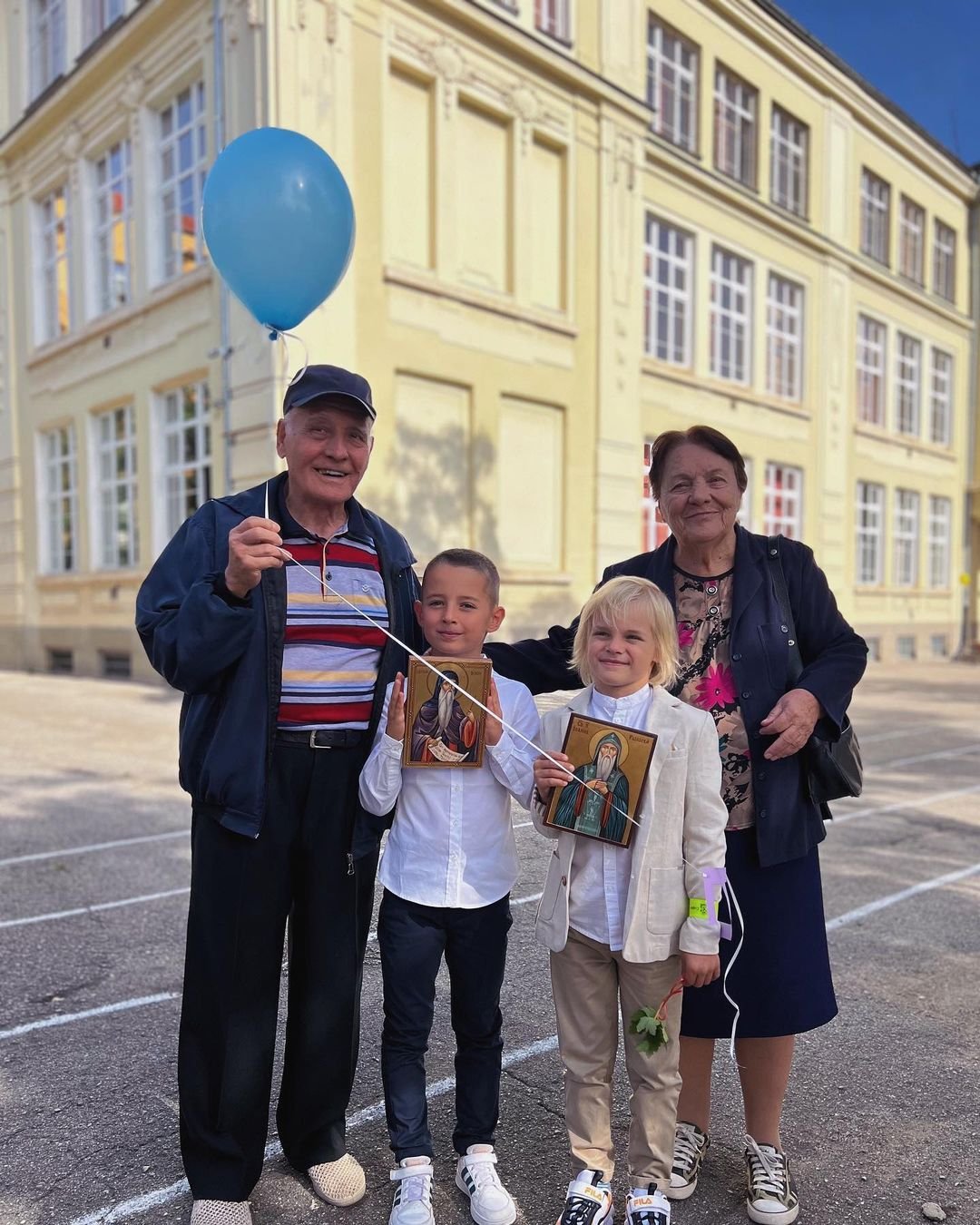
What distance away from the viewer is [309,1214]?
2473 millimetres

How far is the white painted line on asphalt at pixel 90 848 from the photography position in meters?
5.72

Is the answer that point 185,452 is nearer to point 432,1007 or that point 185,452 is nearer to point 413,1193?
point 432,1007

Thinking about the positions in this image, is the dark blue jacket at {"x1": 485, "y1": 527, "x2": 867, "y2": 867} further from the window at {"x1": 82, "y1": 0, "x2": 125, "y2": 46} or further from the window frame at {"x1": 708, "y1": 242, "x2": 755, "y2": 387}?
the window frame at {"x1": 708, "y1": 242, "x2": 755, "y2": 387}

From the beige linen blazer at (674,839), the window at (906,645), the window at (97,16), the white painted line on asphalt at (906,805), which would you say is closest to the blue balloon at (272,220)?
the beige linen blazer at (674,839)

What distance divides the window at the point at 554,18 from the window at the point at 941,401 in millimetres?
16005

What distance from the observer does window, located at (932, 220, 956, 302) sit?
27141 millimetres

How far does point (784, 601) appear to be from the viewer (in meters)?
2.64

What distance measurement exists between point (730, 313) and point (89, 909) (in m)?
18.7

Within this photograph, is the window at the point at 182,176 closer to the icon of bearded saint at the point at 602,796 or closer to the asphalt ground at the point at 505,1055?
the asphalt ground at the point at 505,1055

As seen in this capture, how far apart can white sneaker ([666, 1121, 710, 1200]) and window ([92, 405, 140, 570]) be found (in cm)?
1502

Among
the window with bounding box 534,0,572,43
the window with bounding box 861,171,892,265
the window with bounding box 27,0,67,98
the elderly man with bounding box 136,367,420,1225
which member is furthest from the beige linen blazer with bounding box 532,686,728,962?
the window with bounding box 861,171,892,265

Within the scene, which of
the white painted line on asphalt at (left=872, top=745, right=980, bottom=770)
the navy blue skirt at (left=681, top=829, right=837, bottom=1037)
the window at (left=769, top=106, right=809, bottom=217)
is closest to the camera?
the navy blue skirt at (left=681, top=829, right=837, bottom=1037)

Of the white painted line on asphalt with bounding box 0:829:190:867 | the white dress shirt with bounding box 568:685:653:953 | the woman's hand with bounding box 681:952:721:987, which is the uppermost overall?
the white dress shirt with bounding box 568:685:653:953

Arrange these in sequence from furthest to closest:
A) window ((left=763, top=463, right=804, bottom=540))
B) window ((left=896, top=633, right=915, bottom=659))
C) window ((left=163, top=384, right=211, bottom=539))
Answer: window ((left=896, top=633, right=915, bottom=659)), window ((left=763, top=463, right=804, bottom=540)), window ((left=163, top=384, right=211, bottom=539))
